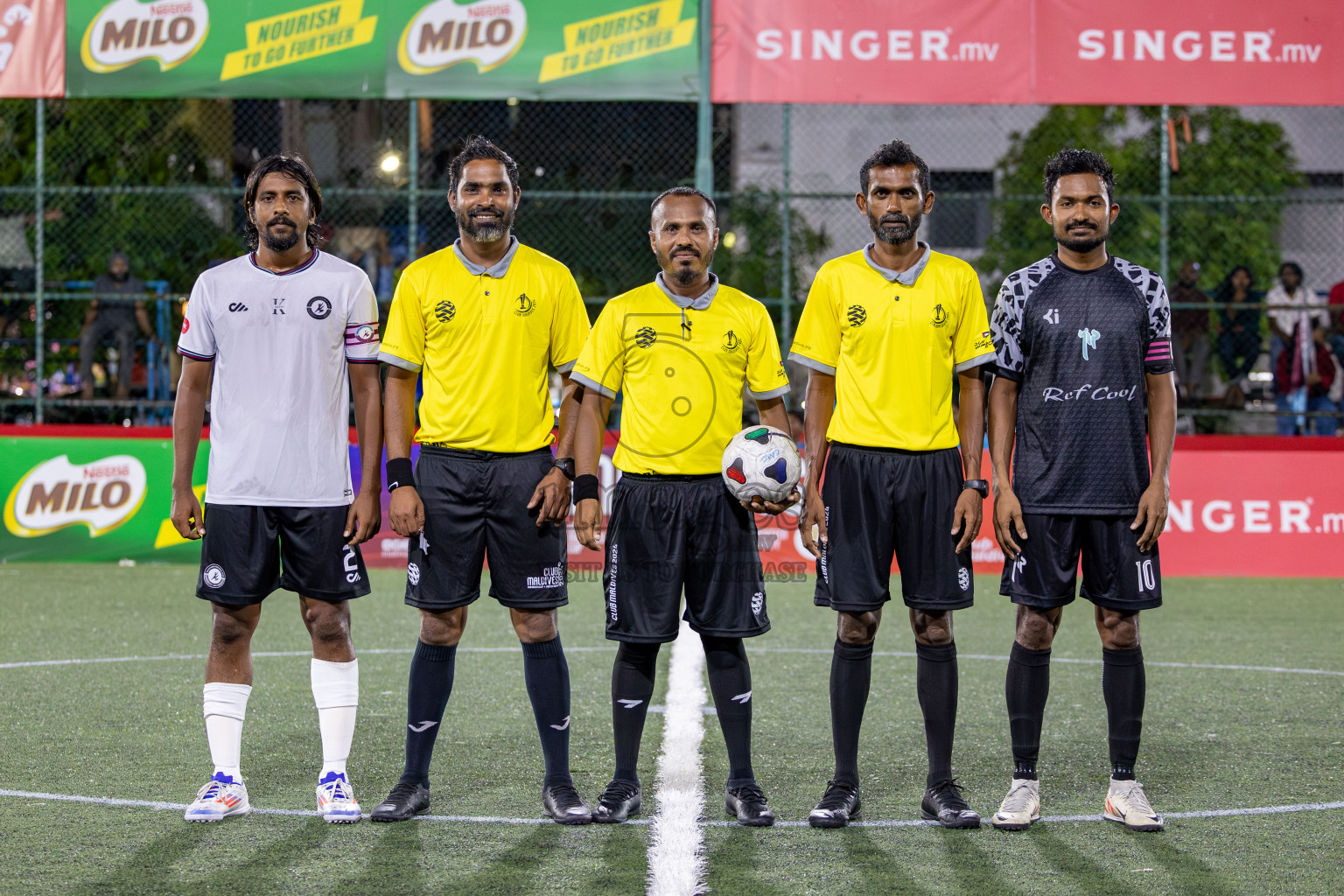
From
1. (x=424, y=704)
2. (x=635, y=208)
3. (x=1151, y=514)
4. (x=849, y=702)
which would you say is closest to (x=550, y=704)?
(x=424, y=704)

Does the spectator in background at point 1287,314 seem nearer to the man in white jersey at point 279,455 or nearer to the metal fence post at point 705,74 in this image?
the metal fence post at point 705,74

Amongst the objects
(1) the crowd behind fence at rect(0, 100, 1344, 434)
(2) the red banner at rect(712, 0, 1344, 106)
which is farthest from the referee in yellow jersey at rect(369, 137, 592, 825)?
(2) the red banner at rect(712, 0, 1344, 106)

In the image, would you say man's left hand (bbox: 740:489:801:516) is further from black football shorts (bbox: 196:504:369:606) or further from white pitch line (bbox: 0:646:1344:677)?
white pitch line (bbox: 0:646:1344:677)

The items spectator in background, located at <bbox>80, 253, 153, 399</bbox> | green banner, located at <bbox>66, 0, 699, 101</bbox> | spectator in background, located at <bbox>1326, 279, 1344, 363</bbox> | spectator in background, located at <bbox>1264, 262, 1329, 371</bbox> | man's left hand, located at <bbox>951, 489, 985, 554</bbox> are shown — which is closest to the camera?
man's left hand, located at <bbox>951, 489, 985, 554</bbox>

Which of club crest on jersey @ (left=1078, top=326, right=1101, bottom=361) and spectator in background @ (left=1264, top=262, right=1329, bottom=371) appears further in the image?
spectator in background @ (left=1264, top=262, right=1329, bottom=371)

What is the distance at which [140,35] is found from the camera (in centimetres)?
1232

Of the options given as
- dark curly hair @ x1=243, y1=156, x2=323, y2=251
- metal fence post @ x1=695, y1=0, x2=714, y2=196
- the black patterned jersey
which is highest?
metal fence post @ x1=695, y1=0, x2=714, y2=196

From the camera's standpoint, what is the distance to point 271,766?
18.2 feet

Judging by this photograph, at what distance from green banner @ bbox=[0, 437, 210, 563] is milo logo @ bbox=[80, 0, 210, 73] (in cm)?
323

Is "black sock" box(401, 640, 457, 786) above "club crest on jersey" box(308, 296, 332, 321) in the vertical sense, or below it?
below

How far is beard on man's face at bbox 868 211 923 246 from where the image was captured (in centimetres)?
495

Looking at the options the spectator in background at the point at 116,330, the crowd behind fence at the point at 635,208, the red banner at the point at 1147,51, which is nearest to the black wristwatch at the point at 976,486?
the crowd behind fence at the point at 635,208

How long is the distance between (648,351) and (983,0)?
8271 mm

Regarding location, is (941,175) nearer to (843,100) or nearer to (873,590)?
(843,100)
